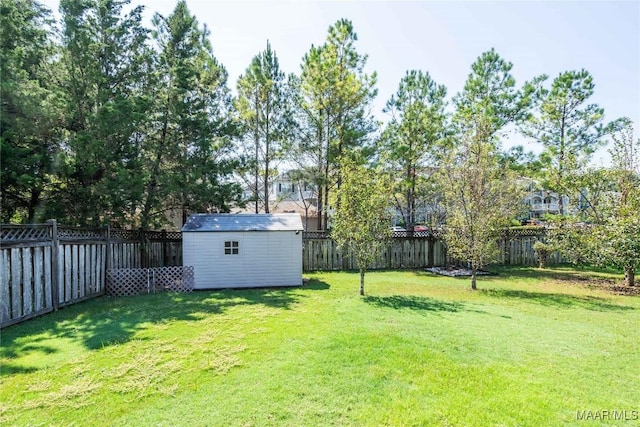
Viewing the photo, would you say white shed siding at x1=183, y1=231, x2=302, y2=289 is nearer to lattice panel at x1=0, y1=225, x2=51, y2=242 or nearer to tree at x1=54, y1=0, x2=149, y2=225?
tree at x1=54, y1=0, x2=149, y2=225

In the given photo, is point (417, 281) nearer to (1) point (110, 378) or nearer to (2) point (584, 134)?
(1) point (110, 378)

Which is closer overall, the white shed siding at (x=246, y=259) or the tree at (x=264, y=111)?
the white shed siding at (x=246, y=259)

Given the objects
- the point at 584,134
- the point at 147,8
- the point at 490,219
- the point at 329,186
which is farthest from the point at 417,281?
the point at 147,8

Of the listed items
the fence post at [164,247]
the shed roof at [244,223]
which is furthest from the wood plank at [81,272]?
the fence post at [164,247]

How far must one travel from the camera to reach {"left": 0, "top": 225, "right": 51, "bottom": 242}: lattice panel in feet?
24.2

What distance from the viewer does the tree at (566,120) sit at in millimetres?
18188

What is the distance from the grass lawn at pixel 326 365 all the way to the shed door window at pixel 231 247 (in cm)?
340

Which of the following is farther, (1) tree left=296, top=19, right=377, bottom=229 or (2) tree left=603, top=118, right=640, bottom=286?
(1) tree left=296, top=19, right=377, bottom=229

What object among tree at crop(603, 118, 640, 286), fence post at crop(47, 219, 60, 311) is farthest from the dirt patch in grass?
fence post at crop(47, 219, 60, 311)

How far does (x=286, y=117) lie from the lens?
1839cm

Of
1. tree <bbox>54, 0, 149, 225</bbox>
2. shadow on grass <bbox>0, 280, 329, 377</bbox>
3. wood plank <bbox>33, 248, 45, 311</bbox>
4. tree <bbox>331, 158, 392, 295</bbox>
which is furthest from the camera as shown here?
tree <bbox>54, 0, 149, 225</bbox>

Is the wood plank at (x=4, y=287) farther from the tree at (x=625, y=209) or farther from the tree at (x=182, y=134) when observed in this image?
the tree at (x=625, y=209)

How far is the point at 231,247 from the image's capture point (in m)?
12.7

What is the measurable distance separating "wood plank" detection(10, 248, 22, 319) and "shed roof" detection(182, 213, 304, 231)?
514cm
